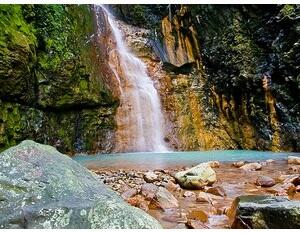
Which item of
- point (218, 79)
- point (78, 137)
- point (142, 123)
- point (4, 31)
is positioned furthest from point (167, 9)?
point (4, 31)

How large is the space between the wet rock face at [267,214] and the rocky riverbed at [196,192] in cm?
43

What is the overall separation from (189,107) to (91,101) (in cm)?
476

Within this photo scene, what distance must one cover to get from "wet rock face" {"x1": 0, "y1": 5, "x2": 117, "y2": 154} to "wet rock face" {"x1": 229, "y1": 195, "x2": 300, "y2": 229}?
8526 millimetres

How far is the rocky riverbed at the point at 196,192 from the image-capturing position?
173 inches

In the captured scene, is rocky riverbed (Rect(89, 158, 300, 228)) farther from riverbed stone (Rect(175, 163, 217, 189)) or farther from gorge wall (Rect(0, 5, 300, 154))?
gorge wall (Rect(0, 5, 300, 154))

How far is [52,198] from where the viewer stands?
9.36 ft

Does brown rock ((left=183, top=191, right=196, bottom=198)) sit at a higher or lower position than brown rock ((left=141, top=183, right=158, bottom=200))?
lower

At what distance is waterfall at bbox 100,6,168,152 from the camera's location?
48.6ft

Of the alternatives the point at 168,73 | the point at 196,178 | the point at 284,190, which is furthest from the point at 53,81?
the point at 284,190

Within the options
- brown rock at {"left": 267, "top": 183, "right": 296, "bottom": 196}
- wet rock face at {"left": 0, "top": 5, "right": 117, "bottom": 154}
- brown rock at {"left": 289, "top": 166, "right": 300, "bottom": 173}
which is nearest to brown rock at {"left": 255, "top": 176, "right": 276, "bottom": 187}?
brown rock at {"left": 267, "top": 183, "right": 296, "bottom": 196}

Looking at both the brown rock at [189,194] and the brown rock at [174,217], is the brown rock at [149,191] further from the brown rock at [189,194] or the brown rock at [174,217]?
the brown rock at [174,217]

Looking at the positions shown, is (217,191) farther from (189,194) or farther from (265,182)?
(265,182)

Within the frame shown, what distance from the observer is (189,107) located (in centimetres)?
1658

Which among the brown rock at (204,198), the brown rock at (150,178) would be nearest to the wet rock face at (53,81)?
the brown rock at (150,178)
